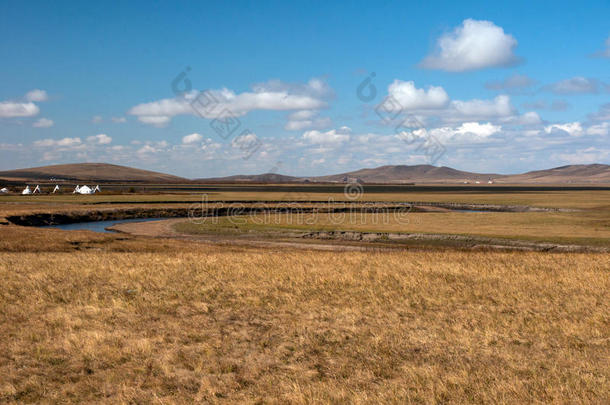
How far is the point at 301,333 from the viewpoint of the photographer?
13.0 metres

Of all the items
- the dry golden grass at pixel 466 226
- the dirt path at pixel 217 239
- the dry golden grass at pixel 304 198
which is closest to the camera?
the dirt path at pixel 217 239

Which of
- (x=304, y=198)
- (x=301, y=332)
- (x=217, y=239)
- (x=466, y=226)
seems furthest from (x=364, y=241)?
(x=304, y=198)

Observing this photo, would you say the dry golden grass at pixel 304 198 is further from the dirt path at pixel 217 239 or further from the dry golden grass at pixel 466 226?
the dirt path at pixel 217 239

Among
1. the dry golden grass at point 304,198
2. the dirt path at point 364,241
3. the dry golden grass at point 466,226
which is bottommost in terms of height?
the dirt path at point 364,241

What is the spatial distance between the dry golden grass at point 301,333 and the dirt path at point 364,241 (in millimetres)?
16341

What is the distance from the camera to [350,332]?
42.8 ft

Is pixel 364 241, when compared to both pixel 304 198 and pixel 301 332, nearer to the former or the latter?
pixel 301 332

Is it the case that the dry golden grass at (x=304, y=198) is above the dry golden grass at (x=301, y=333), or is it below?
above

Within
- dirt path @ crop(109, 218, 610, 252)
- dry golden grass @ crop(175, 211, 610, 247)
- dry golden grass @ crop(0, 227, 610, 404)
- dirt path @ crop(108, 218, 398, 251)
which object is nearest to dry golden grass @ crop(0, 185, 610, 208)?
dry golden grass @ crop(175, 211, 610, 247)

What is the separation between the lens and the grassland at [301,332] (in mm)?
9422

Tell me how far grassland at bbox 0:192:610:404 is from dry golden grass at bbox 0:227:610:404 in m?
0.05

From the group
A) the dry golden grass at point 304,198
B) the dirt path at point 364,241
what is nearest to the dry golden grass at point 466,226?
the dirt path at point 364,241

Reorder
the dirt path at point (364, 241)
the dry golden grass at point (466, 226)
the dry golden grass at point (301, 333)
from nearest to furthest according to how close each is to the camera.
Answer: the dry golden grass at point (301, 333), the dirt path at point (364, 241), the dry golden grass at point (466, 226)

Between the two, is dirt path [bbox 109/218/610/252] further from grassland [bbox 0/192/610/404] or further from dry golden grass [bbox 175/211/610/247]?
grassland [bbox 0/192/610/404]
